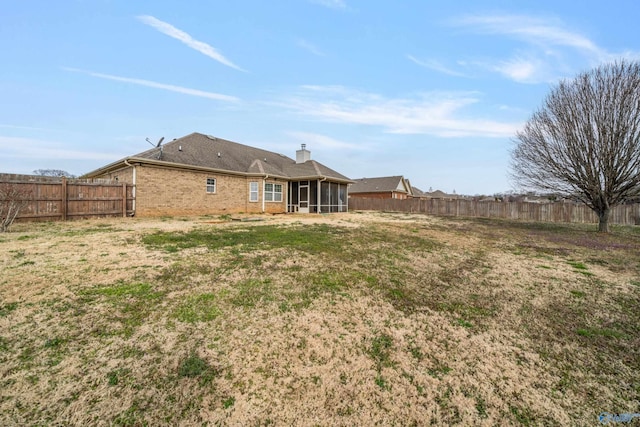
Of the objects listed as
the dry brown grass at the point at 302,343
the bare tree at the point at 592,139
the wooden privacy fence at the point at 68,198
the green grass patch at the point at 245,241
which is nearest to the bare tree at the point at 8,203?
the wooden privacy fence at the point at 68,198

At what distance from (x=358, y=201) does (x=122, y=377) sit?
30707 mm

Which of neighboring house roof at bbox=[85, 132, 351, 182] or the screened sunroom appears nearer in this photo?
neighboring house roof at bbox=[85, 132, 351, 182]

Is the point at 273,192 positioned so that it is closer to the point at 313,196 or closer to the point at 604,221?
the point at 313,196

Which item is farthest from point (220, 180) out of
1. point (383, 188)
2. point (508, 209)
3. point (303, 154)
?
point (383, 188)

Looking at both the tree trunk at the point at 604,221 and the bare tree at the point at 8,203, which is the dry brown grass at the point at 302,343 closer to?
the bare tree at the point at 8,203

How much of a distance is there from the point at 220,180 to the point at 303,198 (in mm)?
6526

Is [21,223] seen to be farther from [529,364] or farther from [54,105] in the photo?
[529,364]

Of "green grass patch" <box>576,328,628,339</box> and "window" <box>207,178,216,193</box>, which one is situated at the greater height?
"window" <box>207,178,216,193</box>

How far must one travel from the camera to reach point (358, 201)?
32.0 metres

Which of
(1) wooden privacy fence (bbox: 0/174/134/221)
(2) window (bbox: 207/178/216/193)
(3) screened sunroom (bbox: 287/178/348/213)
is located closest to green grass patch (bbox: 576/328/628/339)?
(1) wooden privacy fence (bbox: 0/174/134/221)

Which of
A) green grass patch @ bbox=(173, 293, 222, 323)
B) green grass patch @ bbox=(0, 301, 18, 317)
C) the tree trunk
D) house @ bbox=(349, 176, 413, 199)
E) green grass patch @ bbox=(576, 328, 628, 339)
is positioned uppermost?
house @ bbox=(349, 176, 413, 199)

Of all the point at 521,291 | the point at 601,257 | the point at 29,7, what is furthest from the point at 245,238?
the point at 29,7

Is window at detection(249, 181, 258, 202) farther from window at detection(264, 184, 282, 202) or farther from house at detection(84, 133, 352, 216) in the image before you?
window at detection(264, 184, 282, 202)

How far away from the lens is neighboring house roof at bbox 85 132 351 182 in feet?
47.0
